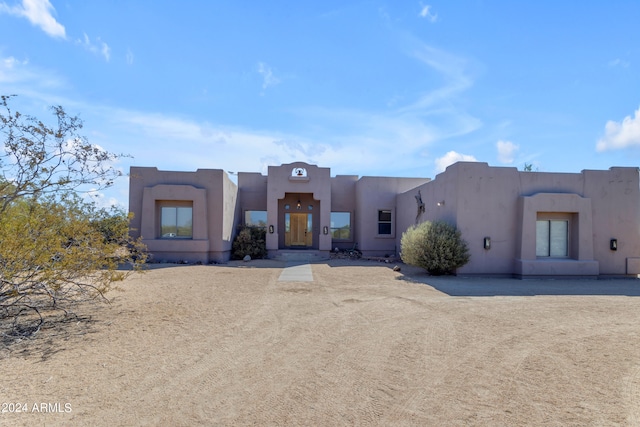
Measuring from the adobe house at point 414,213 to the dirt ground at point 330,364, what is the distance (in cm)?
514

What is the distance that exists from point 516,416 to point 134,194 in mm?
18196

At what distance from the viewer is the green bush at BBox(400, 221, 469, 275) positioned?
12.9 meters

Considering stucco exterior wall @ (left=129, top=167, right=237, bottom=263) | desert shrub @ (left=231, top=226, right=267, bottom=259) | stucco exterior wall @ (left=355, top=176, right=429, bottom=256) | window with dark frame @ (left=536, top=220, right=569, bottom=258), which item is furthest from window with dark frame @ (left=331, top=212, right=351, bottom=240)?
window with dark frame @ (left=536, top=220, right=569, bottom=258)

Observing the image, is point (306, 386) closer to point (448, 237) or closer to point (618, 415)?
point (618, 415)

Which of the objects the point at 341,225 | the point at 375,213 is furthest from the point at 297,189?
the point at 375,213

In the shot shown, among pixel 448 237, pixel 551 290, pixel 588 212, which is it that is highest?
pixel 588 212

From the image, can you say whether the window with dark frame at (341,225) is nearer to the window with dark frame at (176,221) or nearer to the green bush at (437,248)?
the window with dark frame at (176,221)

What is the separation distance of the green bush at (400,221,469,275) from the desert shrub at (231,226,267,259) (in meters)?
8.99

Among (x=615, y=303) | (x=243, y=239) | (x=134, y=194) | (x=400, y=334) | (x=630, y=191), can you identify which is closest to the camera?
(x=400, y=334)

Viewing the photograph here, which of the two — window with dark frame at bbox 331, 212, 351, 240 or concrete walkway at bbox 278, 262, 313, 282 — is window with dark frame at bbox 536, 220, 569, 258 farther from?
window with dark frame at bbox 331, 212, 351, 240

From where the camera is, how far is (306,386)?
405 cm

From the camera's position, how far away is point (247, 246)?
65.1ft

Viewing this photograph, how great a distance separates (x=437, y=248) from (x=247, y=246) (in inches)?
413

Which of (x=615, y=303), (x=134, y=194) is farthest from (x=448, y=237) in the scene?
(x=134, y=194)
